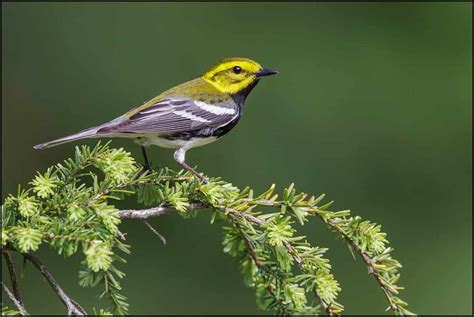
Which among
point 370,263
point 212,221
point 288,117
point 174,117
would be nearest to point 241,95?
point 174,117

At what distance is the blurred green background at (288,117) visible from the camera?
5180mm

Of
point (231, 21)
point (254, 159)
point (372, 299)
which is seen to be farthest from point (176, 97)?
point (231, 21)

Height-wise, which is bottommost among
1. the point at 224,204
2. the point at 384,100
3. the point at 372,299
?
the point at 372,299

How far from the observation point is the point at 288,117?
5562mm

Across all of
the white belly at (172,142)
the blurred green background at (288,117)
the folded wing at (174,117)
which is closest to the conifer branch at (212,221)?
the folded wing at (174,117)

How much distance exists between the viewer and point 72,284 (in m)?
5.17

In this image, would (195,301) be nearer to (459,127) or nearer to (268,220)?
(459,127)

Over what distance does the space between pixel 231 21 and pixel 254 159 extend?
4.51ft

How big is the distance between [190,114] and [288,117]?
5.59 feet

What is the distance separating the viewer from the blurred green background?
17.0 ft

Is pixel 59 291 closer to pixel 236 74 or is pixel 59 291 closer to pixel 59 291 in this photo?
pixel 59 291

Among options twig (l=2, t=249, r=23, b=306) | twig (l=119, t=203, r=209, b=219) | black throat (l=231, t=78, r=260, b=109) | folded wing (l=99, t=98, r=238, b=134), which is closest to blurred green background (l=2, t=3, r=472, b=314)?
black throat (l=231, t=78, r=260, b=109)

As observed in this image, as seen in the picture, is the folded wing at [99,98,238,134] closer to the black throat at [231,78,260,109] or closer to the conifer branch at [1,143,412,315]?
the black throat at [231,78,260,109]

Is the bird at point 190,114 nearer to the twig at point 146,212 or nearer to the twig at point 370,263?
the twig at point 146,212
